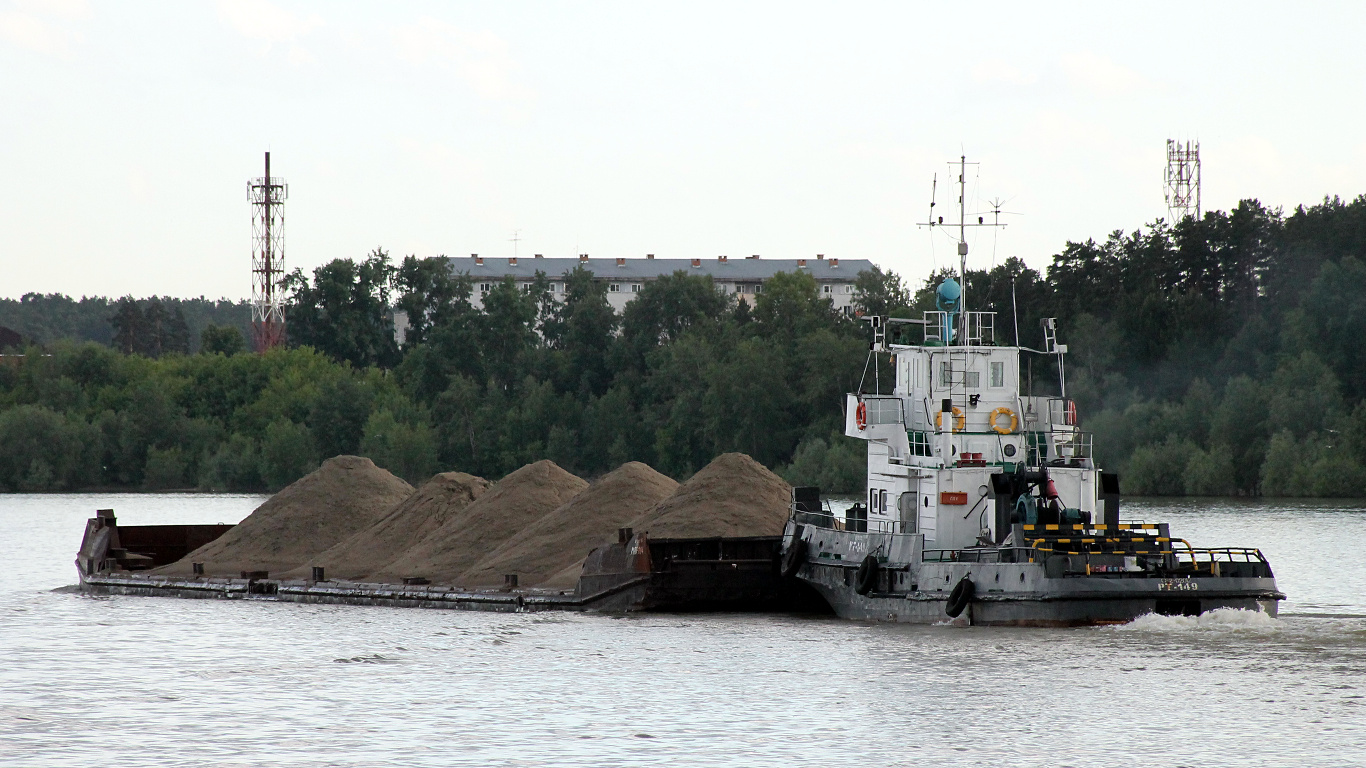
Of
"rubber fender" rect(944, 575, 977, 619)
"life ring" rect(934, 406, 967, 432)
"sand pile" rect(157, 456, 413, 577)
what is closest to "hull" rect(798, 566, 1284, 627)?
"rubber fender" rect(944, 575, 977, 619)

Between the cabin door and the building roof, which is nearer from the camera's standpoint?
the cabin door

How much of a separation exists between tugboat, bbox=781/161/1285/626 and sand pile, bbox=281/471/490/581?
1072cm

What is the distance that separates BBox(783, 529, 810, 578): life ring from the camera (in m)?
32.3

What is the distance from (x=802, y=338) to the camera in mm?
104562

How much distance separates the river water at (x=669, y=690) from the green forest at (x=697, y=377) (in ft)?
154

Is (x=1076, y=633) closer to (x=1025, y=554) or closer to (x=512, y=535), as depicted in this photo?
(x=1025, y=554)

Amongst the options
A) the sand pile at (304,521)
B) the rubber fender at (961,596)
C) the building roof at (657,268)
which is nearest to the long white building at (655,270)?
the building roof at (657,268)

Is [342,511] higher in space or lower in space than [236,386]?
lower

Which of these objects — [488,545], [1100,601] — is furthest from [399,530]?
[1100,601]

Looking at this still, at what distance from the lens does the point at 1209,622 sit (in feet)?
90.3

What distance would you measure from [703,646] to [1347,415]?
60.2m

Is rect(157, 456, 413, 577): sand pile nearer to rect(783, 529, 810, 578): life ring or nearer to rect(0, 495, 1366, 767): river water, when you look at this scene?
rect(0, 495, 1366, 767): river water

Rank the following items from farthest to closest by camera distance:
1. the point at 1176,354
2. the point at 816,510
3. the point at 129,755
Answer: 1. the point at 1176,354
2. the point at 816,510
3. the point at 129,755

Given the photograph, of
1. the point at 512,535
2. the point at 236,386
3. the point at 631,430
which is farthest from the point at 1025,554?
the point at 236,386
